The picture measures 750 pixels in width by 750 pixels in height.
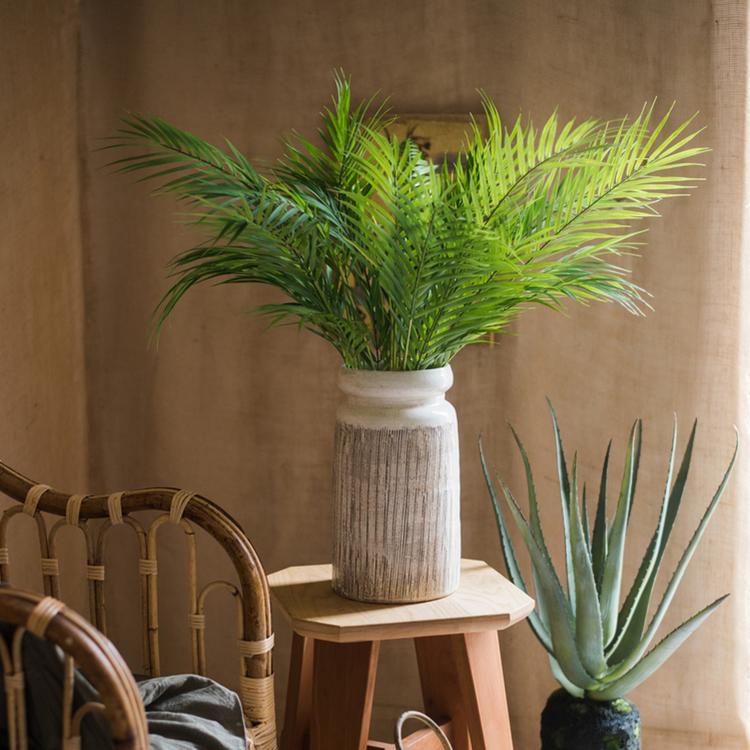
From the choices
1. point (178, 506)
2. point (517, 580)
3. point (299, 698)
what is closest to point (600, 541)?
point (517, 580)

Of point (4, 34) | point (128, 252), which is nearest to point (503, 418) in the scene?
point (128, 252)

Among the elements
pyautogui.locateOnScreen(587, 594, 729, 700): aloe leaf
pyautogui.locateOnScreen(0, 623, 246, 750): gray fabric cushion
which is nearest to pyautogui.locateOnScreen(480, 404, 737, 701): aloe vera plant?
pyautogui.locateOnScreen(587, 594, 729, 700): aloe leaf

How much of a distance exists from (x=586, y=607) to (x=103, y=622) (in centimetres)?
85

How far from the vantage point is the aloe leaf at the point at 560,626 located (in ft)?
5.95

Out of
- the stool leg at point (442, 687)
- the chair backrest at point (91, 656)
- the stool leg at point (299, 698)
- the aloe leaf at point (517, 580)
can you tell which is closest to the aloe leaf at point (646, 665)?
the aloe leaf at point (517, 580)

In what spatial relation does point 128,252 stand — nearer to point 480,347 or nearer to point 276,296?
point 276,296

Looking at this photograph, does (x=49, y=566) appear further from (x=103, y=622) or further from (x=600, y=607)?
(x=600, y=607)

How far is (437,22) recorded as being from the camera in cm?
232

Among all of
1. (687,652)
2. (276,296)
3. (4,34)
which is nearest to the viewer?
(4,34)

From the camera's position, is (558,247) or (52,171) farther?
(52,171)

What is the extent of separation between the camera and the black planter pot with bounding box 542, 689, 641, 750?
5.90ft

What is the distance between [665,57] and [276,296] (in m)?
1.02

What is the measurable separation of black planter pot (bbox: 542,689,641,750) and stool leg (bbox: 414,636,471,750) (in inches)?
6.5

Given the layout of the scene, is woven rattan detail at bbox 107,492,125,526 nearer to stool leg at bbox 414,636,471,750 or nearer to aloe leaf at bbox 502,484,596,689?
stool leg at bbox 414,636,471,750
